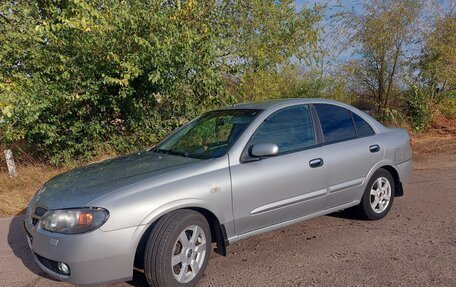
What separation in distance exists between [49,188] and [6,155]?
503 centimetres

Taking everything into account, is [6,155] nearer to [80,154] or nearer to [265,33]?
[80,154]

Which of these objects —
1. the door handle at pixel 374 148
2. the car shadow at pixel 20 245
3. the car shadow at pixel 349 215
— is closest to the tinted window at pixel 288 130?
the door handle at pixel 374 148

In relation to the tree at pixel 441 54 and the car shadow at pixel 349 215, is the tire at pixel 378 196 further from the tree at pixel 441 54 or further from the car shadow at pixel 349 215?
the tree at pixel 441 54

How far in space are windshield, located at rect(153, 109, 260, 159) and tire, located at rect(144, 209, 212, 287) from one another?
72 cm

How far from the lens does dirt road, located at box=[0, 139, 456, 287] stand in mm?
3715

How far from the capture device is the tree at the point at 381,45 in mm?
12289

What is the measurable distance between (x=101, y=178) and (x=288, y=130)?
1.97 metres

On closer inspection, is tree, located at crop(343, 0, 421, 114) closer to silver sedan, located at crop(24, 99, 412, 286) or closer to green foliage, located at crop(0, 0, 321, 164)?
green foliage, located at crop(0, 0, 321, 164)

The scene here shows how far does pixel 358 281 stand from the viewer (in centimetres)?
363

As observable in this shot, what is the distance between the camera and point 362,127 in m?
5.16

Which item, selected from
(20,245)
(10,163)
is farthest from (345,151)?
(10,163)

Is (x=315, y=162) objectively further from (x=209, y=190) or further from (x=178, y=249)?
(x=178, y=249)

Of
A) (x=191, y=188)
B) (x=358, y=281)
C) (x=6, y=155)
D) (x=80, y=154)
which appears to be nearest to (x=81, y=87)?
(x=80, y=154)

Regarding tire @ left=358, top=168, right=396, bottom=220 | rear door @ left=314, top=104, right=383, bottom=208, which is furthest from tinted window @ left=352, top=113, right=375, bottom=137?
tire @ left=358, top=168, right=396, bottom=220
